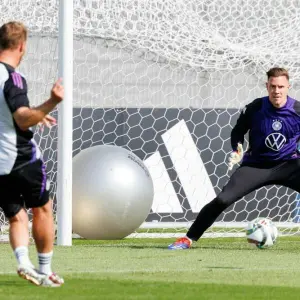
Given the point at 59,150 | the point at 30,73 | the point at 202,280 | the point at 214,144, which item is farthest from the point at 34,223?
the point at 214,144

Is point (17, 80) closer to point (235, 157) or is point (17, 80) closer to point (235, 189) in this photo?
point (235, 157)

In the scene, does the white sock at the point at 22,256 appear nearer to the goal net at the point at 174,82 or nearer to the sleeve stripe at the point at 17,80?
the sleeve stripe at the point at 17,80

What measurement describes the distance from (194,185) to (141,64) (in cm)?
151

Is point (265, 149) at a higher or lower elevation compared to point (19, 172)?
lower

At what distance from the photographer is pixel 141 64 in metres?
12.7

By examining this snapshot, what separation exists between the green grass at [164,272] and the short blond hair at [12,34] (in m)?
1.44

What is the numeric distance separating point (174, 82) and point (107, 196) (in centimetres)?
272

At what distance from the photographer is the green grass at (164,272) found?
6.30m

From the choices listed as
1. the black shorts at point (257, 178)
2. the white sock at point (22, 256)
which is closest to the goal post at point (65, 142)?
the black shorts at point (257, 178)

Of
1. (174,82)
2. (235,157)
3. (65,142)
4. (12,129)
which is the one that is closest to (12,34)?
(12,129)

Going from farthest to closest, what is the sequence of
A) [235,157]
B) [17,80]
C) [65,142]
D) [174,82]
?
[174,82] < [65,142] < [235,157] < [17,80]

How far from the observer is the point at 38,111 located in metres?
6.22

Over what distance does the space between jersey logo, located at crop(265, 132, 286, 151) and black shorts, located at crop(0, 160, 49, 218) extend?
343cm

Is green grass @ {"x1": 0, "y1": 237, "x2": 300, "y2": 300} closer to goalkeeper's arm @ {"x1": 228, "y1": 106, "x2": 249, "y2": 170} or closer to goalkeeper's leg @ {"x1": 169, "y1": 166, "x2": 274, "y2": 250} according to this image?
goalkeeper's leg @ {"x1": 169, "y1": 166, "x2": 274, "y2": 250}
